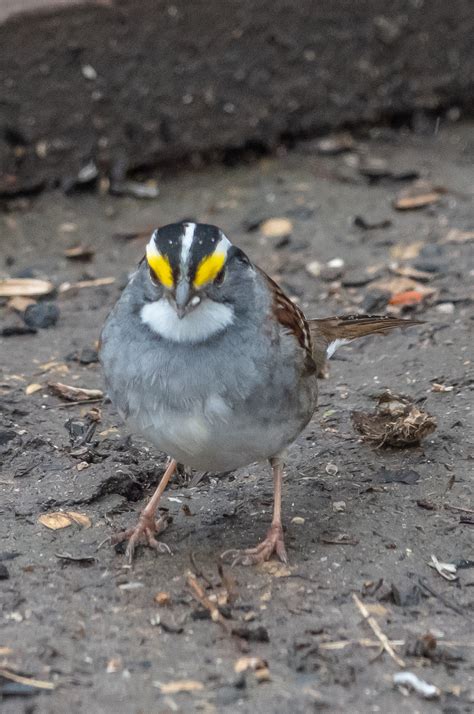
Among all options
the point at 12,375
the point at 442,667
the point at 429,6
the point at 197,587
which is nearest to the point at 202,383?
the point at 197,587

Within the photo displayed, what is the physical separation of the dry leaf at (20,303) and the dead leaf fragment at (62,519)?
2.09 m

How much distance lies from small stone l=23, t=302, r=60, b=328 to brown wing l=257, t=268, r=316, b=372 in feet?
6.80

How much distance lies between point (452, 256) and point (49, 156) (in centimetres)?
263

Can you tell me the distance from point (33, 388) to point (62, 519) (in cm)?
114

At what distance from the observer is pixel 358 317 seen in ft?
16.4

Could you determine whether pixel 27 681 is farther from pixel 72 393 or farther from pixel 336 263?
pixel 336 263

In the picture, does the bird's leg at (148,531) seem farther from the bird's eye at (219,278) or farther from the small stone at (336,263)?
the small stone at (336,263)

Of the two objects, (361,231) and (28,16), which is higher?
(28,16)

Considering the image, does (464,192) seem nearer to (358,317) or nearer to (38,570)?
(358,317)

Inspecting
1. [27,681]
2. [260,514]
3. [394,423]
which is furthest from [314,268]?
[27,681]

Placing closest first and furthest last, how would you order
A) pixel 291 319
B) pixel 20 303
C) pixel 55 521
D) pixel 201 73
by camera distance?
pixel 291 319 < pixel 55 521 < pixel 20 303 < pixel 201 73

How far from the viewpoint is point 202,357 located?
3.83 m

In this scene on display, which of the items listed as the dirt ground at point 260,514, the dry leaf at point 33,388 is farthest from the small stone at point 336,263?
the dry leaf at point 33,388

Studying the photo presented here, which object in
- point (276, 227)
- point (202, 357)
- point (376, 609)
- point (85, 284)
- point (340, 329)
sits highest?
point (202, 357)
